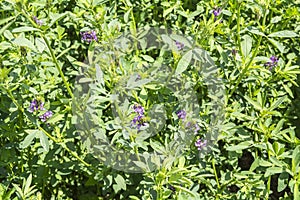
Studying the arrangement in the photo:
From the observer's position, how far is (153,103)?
2348 mm

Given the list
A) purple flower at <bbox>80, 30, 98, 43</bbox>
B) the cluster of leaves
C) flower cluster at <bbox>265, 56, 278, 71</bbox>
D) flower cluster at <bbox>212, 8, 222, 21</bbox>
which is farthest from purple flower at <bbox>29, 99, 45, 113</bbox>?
flower cluster at <bbox>265, 56, 278, 71</bbox>

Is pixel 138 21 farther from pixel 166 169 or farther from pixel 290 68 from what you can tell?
pixel 166 169

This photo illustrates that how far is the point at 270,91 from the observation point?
8.75 ft

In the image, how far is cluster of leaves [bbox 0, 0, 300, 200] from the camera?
2092mm

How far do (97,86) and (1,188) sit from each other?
2.02ft

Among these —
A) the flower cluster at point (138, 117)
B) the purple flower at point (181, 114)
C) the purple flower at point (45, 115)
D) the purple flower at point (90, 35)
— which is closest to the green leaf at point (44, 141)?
the purple flower at point (45, 115)

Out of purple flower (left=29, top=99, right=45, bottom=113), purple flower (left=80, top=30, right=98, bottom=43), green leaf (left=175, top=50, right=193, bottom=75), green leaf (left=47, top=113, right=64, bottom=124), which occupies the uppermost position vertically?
purple flower (left=80, top=30, right=98, bottom=43)

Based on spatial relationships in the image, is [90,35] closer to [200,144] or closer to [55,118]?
[55,118]

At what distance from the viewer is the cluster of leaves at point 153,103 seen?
209 cm

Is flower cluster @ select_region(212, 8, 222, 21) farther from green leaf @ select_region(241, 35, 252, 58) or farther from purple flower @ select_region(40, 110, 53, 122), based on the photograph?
purple flower @ select_region(40, 110, 53, 122)

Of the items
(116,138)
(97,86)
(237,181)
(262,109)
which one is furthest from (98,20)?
(237,181)

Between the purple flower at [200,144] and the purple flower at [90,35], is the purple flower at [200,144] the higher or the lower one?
the lower one

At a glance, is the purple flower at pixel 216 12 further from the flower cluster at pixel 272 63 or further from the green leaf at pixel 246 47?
the flower cluster at pixel 272 63

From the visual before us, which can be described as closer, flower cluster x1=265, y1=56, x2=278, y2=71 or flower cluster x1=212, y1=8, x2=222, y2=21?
flower cluster x1=212, y1=8, x2=222, y2=21
